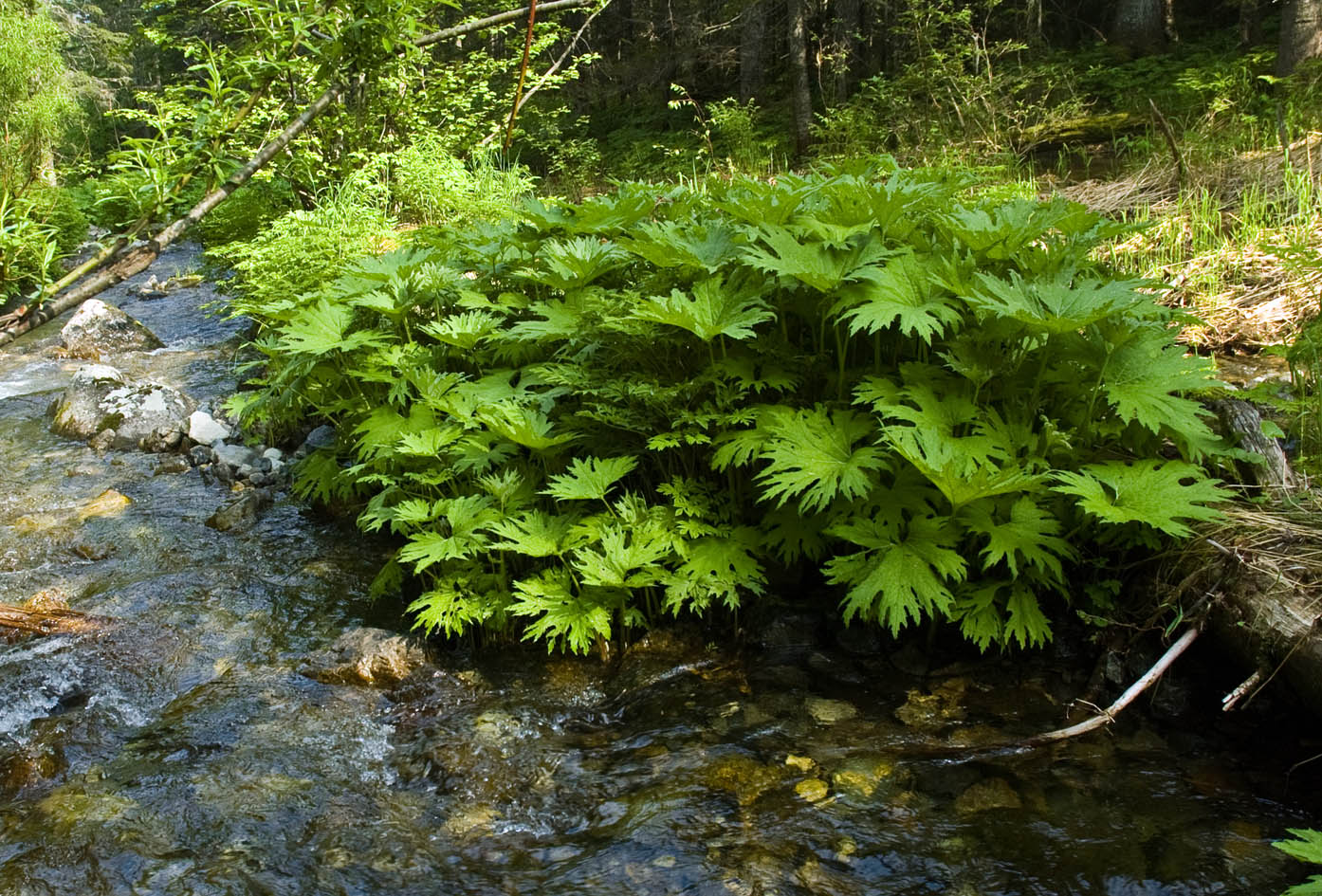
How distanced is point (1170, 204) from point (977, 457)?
4.96m

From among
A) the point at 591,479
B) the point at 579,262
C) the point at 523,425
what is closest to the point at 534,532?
the point at 591,479

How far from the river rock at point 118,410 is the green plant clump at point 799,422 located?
114 inches

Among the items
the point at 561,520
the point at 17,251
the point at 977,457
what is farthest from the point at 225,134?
the point at 977,457

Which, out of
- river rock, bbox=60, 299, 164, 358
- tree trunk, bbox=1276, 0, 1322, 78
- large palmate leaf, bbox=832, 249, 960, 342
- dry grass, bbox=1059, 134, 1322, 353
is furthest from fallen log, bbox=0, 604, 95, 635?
tree trunk, bbox=1276, 0, 1322, 78

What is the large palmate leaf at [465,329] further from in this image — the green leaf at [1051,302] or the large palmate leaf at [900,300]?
the green leaf at [1051,302]

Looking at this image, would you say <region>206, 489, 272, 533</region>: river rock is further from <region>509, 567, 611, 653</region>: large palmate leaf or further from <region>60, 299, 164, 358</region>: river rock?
<region>60, 299, 164, 358</region>: river rock

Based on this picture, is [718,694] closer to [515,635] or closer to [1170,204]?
[515,635]

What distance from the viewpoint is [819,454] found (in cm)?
289

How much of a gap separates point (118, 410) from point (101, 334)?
3.10 meters

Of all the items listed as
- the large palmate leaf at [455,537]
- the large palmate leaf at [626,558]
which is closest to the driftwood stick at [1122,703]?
the large palmate leaf at [626,558]

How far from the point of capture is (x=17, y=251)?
1.63 meters

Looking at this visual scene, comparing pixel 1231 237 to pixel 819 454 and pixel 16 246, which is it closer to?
pixel 819 454

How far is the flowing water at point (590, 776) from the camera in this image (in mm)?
2424

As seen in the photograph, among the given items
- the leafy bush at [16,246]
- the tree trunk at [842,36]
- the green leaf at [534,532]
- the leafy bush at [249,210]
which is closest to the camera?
the leafy bush at [16,246]
